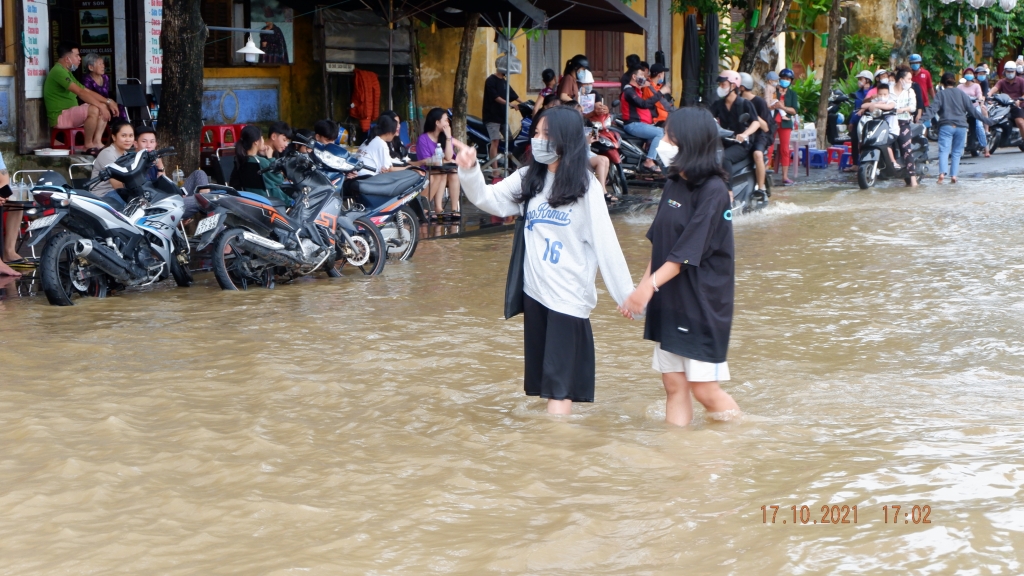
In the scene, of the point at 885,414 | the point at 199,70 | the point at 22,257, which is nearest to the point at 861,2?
the point at 199,70

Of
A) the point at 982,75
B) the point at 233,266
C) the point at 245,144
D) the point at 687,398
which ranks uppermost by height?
the point at 982,75

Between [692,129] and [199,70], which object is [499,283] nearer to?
[199,70]

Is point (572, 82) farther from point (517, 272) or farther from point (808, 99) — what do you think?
point (517, 272)

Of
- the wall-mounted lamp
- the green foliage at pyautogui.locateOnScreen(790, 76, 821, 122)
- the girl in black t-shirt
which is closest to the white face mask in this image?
the girl in black t-shirt

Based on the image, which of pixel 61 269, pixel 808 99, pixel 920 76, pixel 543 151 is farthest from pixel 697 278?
pixel 808 99

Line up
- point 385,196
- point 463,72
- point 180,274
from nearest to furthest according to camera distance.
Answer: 1. point 180,274
2. point 385,196
3. point 463,72

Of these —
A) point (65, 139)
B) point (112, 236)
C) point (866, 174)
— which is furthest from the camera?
point (866, 174)

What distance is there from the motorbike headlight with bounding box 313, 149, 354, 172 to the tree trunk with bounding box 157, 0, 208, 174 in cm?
197

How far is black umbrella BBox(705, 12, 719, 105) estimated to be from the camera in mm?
18266

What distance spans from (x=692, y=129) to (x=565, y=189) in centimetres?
63

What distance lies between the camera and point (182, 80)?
11.3 meters

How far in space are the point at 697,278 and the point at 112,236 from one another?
17.5 ft

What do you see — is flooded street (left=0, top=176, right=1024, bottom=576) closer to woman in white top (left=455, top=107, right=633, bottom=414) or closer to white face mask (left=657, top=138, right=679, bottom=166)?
woman in white top (left=455, top=107, right=633, bottom=414)

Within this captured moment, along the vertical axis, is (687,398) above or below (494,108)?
below
